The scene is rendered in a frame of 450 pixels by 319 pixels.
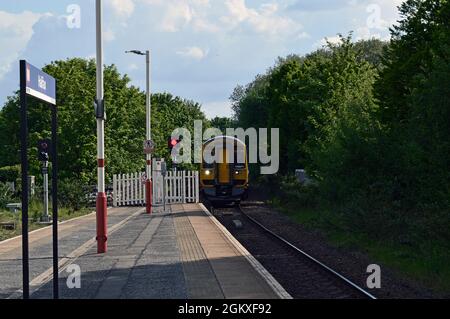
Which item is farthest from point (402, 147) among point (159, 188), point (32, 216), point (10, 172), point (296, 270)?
point (10, 172)

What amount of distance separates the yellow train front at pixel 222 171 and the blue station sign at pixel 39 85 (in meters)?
26.4

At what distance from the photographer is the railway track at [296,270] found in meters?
12.8

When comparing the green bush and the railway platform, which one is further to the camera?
the green bush

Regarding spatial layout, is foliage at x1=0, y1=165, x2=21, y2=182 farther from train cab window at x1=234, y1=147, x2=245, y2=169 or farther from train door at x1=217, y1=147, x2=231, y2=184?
train cab window at x1=234, y1=147, x2=245, y2=169

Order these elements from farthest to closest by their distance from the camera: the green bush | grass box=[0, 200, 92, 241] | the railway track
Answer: the green bush < grass box=[0, 200, 92, 241] < the railway track

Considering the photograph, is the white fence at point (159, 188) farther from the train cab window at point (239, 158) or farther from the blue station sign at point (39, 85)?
the blue station sign at point (39, 85)

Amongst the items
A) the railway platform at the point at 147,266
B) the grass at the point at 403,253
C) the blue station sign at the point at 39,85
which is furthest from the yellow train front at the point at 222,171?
the blue station sign at the point at 39,85

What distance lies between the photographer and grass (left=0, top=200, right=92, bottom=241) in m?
22.6

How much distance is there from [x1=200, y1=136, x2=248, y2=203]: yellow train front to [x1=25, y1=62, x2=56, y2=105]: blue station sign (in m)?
26.4

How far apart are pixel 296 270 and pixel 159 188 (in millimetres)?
22247

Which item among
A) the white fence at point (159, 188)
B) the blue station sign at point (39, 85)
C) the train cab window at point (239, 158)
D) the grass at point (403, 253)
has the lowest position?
the grass at point (403, 253)

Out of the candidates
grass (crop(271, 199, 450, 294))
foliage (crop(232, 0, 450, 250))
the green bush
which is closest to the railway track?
grass (crop(271, 199, 450, 294))

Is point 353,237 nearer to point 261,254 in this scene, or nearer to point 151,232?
point 261,254

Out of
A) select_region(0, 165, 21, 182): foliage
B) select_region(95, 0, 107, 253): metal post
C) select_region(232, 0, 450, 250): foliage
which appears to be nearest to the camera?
select_region(232, 0, 450, 250): foliage
